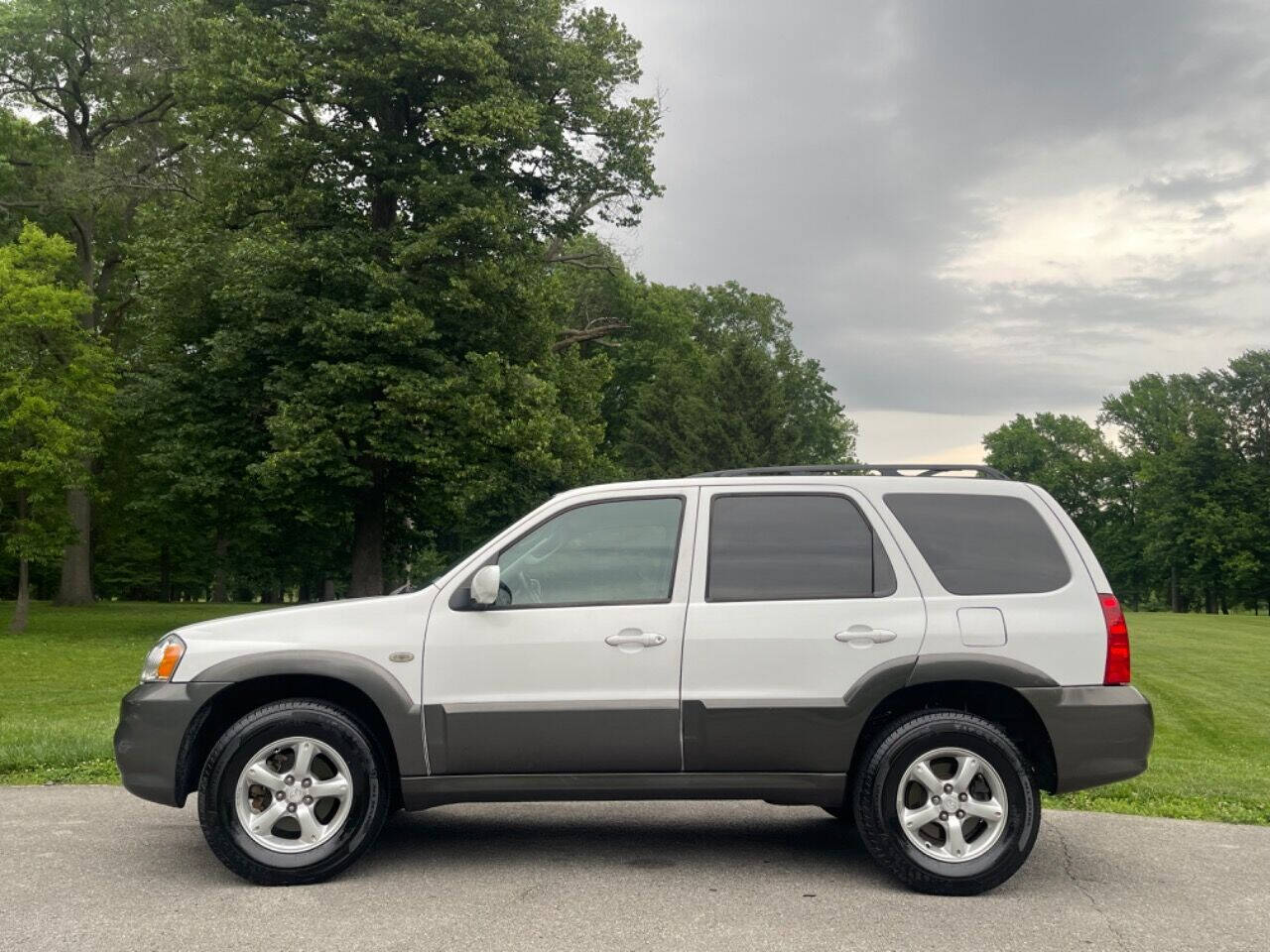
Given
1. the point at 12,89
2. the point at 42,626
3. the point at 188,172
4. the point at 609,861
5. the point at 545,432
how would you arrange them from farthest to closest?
the point at 12,89 → the point at 188,172 → the point at 42,626 → the point at 545,432 → the point at 609,861

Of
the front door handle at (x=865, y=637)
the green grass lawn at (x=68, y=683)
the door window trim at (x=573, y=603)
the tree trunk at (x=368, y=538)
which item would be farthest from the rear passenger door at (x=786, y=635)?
the tree trunk at (x=368, y=538)

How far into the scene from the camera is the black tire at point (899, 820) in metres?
5.61

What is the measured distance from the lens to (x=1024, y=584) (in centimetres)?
597

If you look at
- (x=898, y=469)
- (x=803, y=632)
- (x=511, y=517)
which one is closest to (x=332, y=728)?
(x=803, y=632)

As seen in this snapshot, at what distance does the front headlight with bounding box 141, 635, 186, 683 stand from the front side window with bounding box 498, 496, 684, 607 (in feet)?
5.05

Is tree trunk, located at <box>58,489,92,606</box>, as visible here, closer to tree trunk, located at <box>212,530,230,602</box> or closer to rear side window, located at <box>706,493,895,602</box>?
tree trunk, located at <box>212,530,230,602</box>

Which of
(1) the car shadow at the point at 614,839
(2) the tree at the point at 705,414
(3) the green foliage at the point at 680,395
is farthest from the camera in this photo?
(2) the tree at the point at 705,414

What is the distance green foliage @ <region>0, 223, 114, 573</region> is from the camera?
28.2m

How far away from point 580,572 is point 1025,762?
2.23 m

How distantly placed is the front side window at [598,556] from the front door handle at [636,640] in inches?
7.2

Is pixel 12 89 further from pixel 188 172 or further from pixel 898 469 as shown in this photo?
pixel 898 469

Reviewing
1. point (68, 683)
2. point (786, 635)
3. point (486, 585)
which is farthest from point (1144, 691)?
point (486, 585)

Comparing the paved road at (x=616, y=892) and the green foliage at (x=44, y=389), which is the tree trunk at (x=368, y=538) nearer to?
the green foliage at (x=44, y=389)

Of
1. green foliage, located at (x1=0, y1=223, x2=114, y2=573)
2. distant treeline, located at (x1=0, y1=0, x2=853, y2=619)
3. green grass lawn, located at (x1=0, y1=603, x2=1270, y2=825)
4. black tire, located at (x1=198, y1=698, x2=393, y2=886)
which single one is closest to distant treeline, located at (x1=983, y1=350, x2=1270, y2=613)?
green grass lawn, located at (x1=0, y1=603, x2=1270, y2=825)
